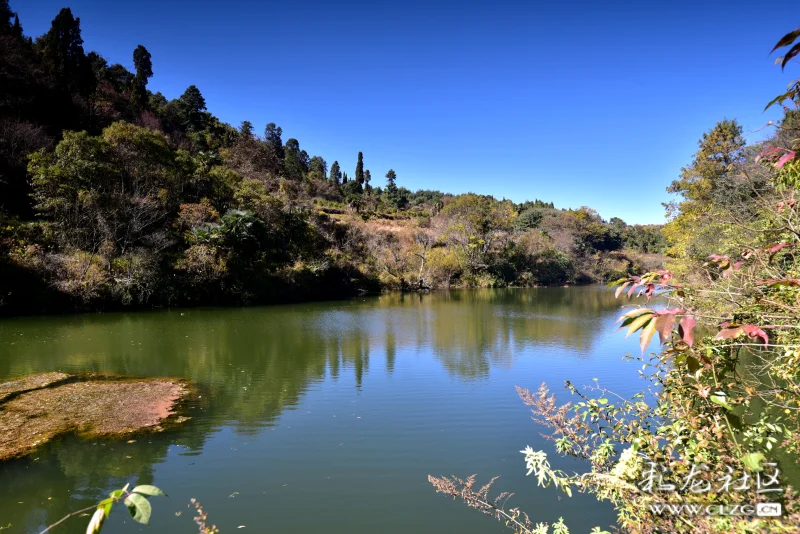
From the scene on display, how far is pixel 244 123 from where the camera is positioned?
44.3 metres

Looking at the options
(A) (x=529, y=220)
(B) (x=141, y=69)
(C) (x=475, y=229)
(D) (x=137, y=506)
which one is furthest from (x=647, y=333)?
(A) (x=529, y=220)

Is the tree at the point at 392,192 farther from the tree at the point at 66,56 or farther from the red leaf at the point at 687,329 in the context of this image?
the red leaf at the point at 687,329

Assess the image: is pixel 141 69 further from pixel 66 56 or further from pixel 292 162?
pixel 292 162

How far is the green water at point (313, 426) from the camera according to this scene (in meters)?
4.30

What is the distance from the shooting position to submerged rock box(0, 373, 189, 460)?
589 cm

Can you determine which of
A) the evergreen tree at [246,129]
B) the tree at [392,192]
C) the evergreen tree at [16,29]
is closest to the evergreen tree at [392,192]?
the tree at [392,192]

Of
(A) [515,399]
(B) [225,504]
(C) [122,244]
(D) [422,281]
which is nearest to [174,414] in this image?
(B) [225,504]

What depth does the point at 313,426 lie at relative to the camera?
257 inches

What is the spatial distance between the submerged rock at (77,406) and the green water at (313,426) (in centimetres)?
40

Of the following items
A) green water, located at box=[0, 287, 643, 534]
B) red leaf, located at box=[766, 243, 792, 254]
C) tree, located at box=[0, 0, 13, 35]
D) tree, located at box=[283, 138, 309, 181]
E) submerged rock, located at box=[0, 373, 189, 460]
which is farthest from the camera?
tree, located at box=[283, 138, 309, 181]

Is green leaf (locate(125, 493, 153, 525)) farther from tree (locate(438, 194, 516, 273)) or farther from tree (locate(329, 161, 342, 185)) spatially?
tree (locate(329, 161, 342, 185))

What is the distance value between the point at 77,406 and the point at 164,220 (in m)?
17.1

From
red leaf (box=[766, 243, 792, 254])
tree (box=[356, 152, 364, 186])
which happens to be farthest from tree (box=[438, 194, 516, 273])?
red leaf (box=[766, 243, 792, 254])

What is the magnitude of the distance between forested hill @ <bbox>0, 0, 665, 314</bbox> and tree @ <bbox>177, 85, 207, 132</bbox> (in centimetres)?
19
